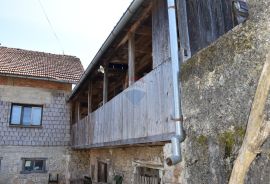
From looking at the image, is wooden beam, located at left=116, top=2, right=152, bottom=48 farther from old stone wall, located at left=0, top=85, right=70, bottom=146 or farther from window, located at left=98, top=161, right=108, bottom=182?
old stone wall, located at left=0, top=85, right=70, bottom=146

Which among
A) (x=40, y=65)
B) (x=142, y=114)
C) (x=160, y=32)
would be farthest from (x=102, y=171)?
(x=40, y=65)

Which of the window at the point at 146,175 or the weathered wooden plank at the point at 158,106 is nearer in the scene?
the weathered wooden plank at the point at 158,106

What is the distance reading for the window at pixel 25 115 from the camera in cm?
1302

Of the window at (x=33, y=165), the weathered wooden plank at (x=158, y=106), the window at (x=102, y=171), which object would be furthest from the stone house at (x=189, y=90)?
the window at (x=33, y=165)

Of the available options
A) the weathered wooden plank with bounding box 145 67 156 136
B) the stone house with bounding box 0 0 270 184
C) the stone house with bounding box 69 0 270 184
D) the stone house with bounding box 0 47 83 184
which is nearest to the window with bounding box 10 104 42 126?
the stone house with bounding box 0 47 83 184

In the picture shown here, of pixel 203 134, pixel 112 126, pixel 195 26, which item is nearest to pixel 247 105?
pixel 203 134

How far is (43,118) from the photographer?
13.4m

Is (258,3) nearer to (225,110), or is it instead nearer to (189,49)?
(225,110)

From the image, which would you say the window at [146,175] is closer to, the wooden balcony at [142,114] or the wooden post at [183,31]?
the wooden balcony at [142,114]

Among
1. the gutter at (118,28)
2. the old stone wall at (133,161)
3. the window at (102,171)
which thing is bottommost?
the window at (102,171)

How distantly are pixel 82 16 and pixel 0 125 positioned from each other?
7.12 metres

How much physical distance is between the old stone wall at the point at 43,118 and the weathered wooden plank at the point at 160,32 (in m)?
9.73

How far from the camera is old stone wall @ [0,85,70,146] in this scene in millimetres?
12766

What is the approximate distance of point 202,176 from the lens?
3266 millimetres
